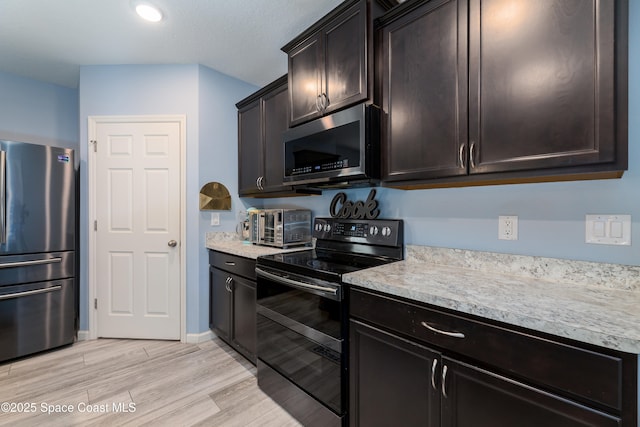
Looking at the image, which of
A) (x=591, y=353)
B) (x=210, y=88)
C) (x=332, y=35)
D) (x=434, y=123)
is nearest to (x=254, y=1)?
(x=332, y=35)

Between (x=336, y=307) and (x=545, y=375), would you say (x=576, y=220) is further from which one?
(x=336, y=307)

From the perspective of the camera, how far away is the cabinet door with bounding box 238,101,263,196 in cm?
253

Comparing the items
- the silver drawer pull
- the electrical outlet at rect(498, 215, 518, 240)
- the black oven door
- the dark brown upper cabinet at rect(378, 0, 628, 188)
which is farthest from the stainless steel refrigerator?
the electrical outlet at rect(498, 215, 518, 240)

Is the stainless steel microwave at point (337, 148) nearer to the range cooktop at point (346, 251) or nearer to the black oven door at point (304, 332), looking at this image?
the range cooktop at point (346, 251)

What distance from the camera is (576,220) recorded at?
1.21 metres

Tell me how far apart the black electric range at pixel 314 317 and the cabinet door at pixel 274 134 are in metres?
0.66

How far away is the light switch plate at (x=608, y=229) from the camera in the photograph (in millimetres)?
1100

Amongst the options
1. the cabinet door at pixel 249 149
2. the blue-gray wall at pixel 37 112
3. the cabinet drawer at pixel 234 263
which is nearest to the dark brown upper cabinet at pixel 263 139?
the cabinet door at pixel 249 149

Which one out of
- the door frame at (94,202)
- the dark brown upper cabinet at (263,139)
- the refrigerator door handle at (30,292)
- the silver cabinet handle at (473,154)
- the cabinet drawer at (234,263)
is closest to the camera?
the silver cabinet handle at (473,154)

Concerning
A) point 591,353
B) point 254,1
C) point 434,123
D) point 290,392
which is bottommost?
point 290,392

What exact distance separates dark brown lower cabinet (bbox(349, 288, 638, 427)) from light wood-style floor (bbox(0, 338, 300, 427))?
2.53 feet

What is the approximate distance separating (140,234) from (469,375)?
2719 millimetres

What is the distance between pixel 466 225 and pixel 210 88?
2.51m

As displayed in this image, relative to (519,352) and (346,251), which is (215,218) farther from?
(519,352)
